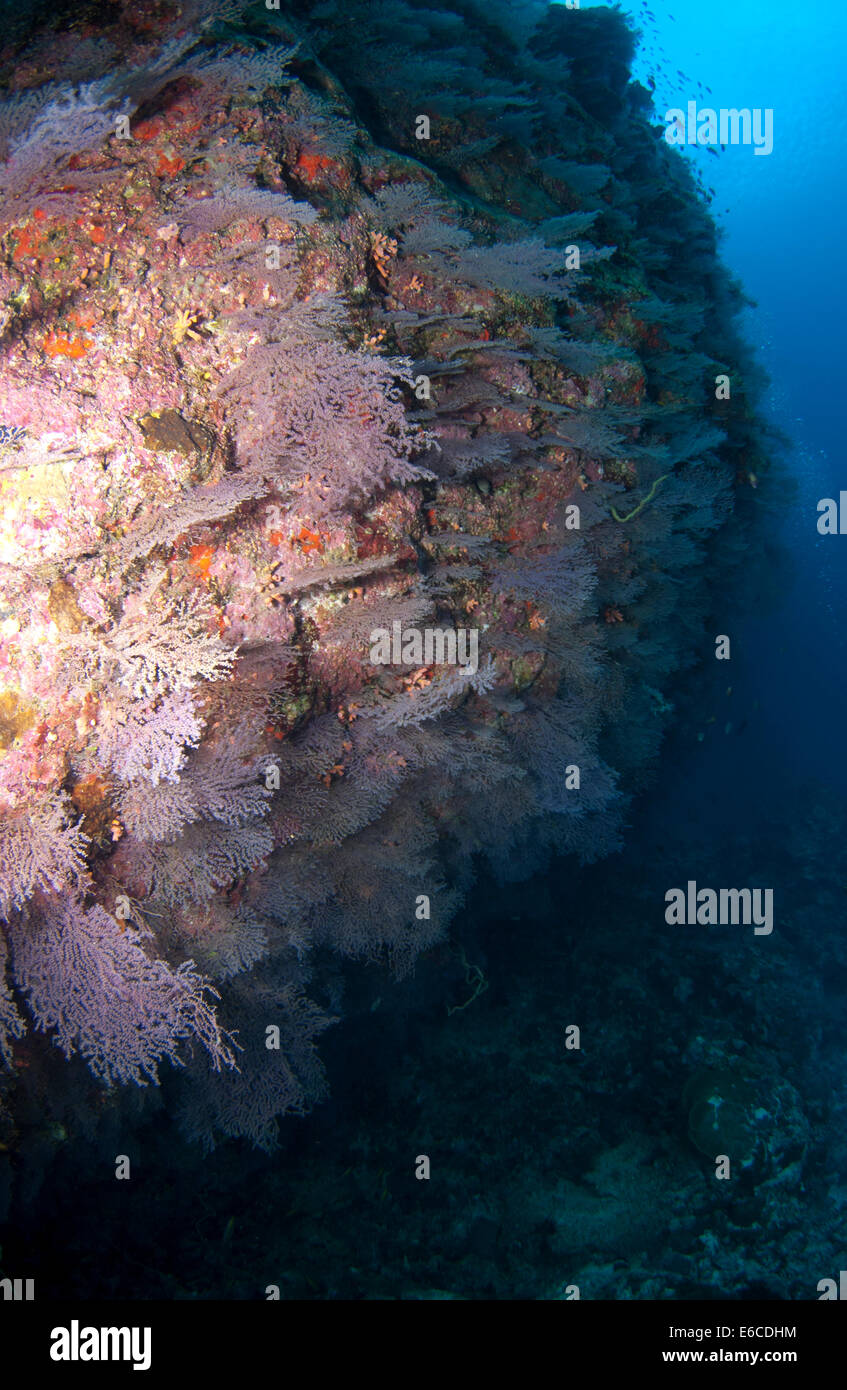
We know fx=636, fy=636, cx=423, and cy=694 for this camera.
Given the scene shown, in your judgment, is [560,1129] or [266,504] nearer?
[266,504]

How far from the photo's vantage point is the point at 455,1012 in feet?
25.4

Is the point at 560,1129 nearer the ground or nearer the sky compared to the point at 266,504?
nearer the ground

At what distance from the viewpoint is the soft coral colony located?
2906 mm

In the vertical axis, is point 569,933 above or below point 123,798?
below

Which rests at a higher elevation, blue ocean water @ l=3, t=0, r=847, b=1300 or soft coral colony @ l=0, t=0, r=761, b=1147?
soft coral colony @ l=0, t=0, r=761, b=1147

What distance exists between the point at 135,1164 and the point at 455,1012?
3686mm

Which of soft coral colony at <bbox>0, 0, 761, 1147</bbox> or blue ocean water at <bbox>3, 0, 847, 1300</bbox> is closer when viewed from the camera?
soft coral colony at <bbox>0, 0, 761, 1147</bbox>

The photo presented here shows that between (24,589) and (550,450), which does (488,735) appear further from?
(24,589)

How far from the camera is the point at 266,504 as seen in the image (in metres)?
3.19

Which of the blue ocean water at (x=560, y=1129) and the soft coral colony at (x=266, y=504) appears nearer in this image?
the soft coral colony at (x=266, y=504)

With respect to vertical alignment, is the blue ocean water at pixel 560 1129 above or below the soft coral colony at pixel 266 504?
below

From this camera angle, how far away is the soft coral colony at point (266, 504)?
9.53ft

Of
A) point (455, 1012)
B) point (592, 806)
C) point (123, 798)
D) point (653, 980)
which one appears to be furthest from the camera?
point (653, 980)
